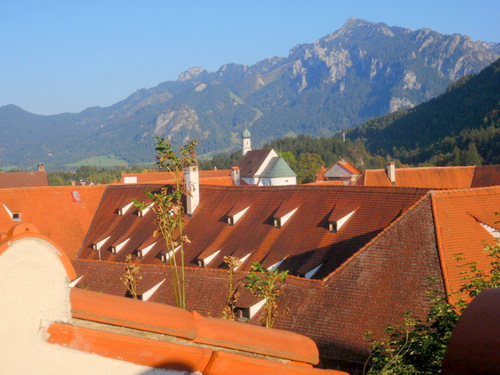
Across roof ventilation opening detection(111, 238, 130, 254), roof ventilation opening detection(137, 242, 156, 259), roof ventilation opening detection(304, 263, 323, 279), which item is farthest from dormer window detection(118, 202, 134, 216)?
roof ventilation opening detection(304, 263, 323, 279)

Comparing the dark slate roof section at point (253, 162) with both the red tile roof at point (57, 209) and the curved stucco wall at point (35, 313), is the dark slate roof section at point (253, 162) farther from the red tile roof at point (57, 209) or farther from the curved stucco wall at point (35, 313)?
the curved stucco wall at point (35, 313)

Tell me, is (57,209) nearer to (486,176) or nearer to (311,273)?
(311,273)

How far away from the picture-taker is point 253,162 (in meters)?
101

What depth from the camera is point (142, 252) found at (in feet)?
90.4

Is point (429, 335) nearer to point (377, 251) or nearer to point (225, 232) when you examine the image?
point (377, 251)

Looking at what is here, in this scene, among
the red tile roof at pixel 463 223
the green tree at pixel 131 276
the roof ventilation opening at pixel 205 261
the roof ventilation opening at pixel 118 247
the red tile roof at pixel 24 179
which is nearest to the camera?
the green tree at pixel 131 276

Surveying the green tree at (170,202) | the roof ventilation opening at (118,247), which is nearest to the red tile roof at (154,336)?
the green tree at (170,202)

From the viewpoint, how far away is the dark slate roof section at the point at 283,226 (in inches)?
848

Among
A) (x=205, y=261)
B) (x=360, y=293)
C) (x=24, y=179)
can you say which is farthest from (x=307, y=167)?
(x=360, y=293)

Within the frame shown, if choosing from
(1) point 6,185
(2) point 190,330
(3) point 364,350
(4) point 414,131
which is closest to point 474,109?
(4) point 414,131

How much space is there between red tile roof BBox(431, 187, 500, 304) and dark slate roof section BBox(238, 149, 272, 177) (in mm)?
77488

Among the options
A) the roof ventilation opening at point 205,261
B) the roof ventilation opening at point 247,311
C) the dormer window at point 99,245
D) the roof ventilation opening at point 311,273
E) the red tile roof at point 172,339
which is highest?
the red tile roof at point 172,339

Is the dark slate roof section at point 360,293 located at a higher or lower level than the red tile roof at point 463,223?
lower

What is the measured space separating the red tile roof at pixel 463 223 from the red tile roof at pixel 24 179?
5531 centimetres
